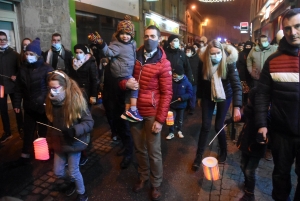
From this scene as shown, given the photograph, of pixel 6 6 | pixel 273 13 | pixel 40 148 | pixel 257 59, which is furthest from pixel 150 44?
pixel 273 13

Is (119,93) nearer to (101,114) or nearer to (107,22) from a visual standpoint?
(101,114)

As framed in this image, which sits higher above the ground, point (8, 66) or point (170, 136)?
point (8, 66)

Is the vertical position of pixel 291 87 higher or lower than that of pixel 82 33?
lower

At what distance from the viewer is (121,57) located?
12.7ft

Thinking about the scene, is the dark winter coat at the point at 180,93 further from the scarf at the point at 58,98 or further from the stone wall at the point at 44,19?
the stone wall at the point at 44,19

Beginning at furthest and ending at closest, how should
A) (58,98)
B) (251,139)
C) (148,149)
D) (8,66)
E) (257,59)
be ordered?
(257,59) < (8,66) < (148,149) < (58,98) < (251,139)

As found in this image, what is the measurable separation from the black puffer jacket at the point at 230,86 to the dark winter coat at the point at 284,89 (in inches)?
46.0

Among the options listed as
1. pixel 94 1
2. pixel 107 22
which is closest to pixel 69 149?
pixel 94 1

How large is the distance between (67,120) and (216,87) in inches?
82.4

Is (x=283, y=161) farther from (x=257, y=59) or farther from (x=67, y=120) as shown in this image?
(x=257, y=59)

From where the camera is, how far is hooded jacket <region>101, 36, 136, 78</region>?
12.4 ft

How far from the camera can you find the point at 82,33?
1135 centimetres

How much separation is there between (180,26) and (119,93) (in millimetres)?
27433

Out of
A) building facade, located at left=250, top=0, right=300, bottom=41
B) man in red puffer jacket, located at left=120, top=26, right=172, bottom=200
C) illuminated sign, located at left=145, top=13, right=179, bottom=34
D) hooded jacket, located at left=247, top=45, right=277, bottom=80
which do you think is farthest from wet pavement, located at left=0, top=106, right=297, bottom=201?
illuminated sign, located at left=145, top=13, right=179, bottom=34
